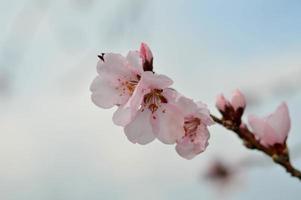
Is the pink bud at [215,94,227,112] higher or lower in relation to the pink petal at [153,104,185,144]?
higher

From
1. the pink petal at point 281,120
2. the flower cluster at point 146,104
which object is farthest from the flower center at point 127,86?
the pink petal at point 281,120

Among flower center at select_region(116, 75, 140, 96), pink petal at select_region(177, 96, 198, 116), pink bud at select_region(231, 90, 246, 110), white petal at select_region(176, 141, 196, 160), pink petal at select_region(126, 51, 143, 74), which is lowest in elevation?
white petal at select_region(176, 141, 196, 160)

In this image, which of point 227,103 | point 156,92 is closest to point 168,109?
point 156,92

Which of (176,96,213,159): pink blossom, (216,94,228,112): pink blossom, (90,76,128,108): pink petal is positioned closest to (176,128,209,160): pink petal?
(176,96,213,159): pink blossom

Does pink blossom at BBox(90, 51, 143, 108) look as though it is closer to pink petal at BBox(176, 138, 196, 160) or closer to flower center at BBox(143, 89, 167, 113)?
flower center at BBox(143, 89, 167, 113)

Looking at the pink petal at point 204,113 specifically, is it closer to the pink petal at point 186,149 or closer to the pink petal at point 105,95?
the pink petal at point 186,149

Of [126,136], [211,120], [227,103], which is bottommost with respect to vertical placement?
[126,136]

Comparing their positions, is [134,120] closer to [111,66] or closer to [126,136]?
[126,136]

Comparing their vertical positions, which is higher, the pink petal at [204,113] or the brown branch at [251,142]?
the pink petal at [204,113]
